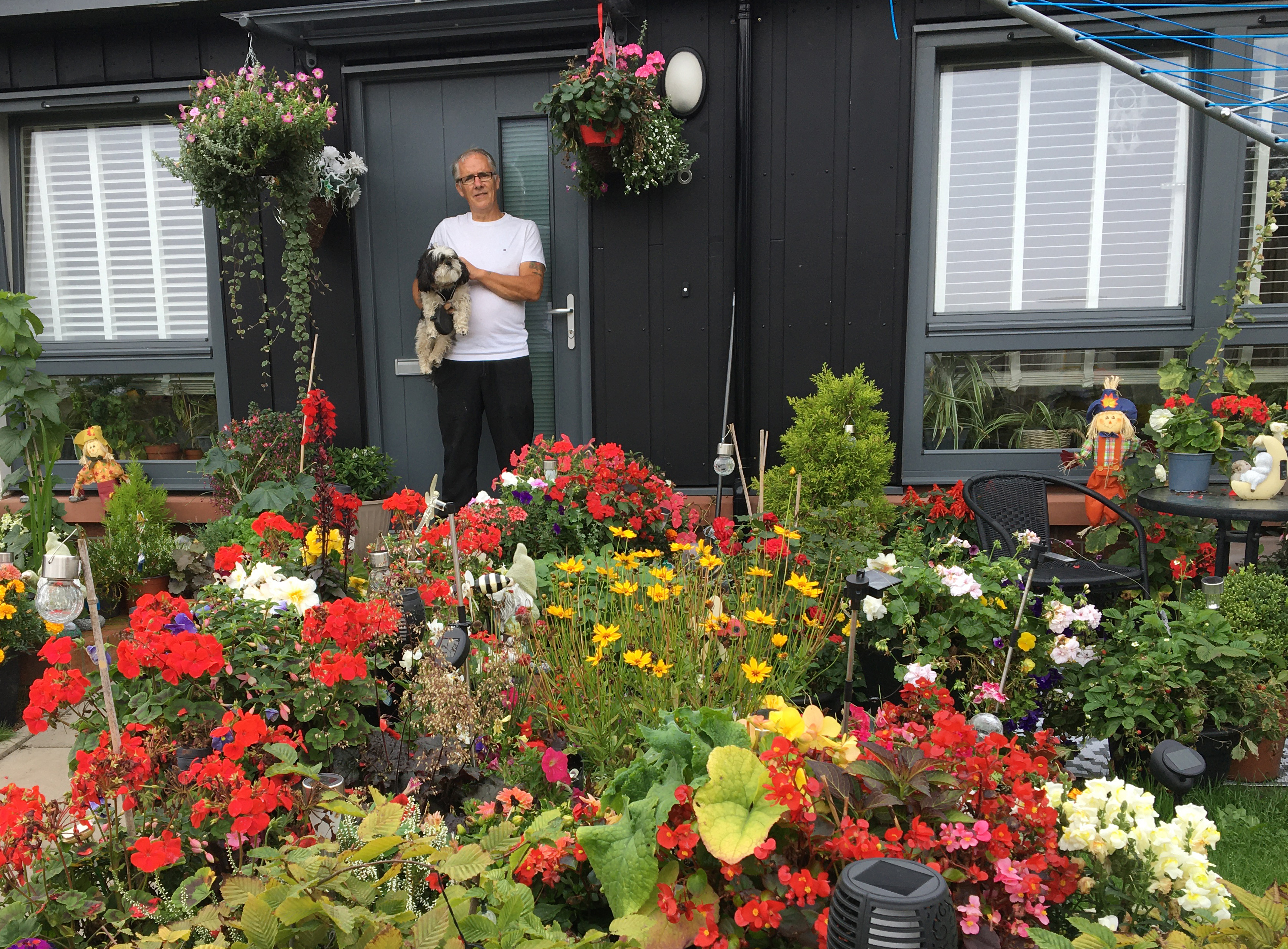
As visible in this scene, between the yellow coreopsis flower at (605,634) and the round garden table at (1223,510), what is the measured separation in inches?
93.5

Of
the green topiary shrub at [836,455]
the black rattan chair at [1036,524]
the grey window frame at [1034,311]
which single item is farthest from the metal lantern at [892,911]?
the grey window frame at [1034,311]

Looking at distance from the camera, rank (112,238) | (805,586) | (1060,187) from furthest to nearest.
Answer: (112,238) < (1060,187) < (805,586)

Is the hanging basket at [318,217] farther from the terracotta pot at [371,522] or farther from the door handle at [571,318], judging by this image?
the terracotta pot at [371,522]

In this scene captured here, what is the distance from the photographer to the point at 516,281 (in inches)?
174

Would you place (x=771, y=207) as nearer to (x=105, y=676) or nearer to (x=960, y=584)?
(x=960, y=584)

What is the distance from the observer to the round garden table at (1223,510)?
3.08m

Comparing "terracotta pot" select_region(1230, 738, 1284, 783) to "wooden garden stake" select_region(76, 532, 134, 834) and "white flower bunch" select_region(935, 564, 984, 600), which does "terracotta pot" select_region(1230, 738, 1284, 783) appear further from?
"wooden garden stake" select_region(76, 532, 134, 834)

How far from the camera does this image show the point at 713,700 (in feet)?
6.77

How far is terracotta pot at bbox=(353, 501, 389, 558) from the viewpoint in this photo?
14.9 ft

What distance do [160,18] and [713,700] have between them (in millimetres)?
4850

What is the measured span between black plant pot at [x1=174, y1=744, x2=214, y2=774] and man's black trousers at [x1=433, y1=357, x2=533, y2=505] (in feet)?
9.54

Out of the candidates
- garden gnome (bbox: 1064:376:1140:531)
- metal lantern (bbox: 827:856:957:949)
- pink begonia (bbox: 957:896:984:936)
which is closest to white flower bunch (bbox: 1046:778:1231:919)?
pink begonia (bbox: 957:896:984:936)

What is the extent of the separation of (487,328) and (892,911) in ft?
12.8

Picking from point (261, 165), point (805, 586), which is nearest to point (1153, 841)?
point (805, 586)
